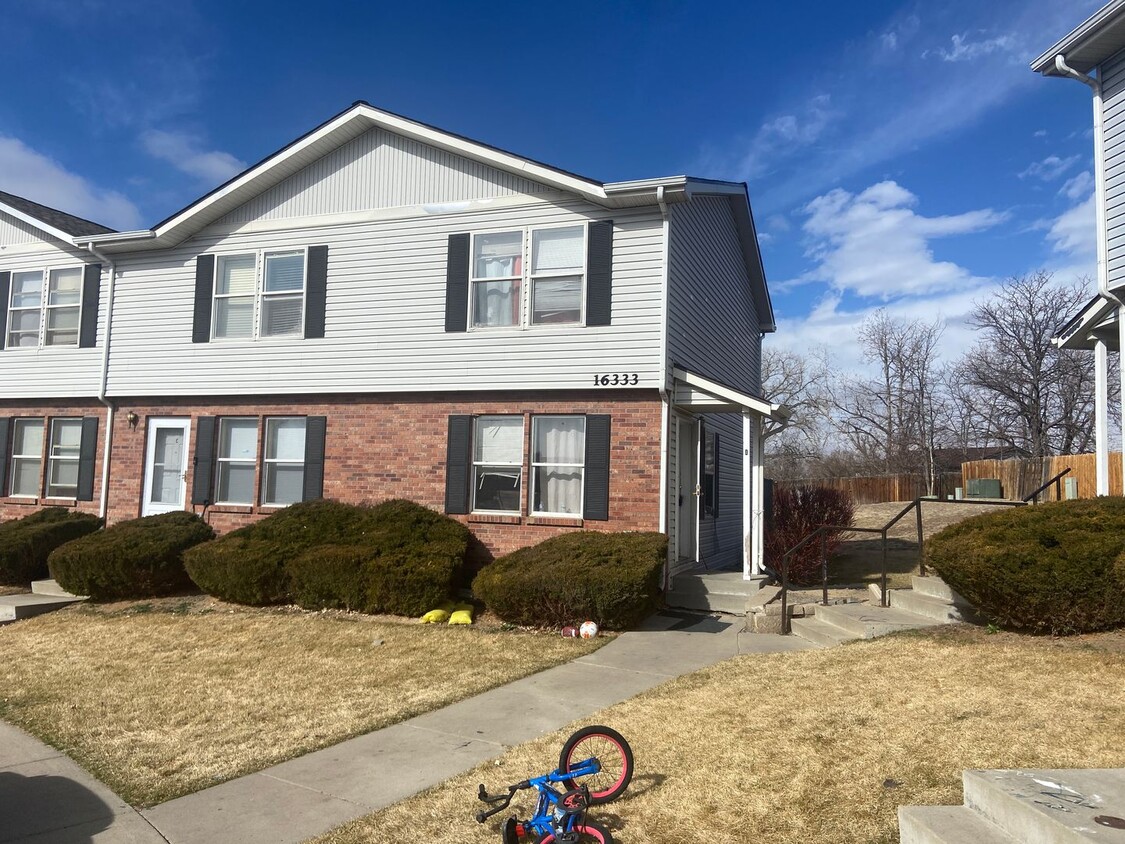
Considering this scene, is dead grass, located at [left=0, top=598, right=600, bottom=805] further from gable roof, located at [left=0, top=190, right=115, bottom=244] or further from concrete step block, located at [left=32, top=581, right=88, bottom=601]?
gable roof, located at [left=0, top=190, right=115, bottom=244]

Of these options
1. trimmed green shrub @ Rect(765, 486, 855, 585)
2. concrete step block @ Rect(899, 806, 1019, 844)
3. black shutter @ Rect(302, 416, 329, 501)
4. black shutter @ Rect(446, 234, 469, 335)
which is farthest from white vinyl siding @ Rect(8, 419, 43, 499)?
concrete step block @ Rect(899, 806, 1019, 844)

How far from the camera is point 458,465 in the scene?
1205cm

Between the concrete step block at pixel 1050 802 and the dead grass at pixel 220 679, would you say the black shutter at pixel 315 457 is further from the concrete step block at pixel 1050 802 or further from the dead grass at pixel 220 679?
the concrete step block at pixel 1050 802

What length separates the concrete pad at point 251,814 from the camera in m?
4.36

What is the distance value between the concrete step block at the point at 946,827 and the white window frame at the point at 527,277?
334 inches

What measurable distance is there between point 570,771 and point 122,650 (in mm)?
6967

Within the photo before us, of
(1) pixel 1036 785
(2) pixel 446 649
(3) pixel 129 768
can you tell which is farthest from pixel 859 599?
(3) pixel 129 768

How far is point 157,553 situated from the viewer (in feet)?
38.8

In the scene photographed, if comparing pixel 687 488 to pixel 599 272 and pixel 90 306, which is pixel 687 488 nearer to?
pixel 599 272

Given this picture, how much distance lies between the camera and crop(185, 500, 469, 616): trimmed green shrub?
34.5 ft

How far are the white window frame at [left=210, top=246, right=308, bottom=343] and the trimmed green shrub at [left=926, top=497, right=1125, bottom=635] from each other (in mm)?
10070

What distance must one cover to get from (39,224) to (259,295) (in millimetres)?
5069

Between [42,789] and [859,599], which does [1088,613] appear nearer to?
[859,599]

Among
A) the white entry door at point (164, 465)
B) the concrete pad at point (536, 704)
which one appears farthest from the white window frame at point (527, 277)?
the white entry door at point (164, 465)
